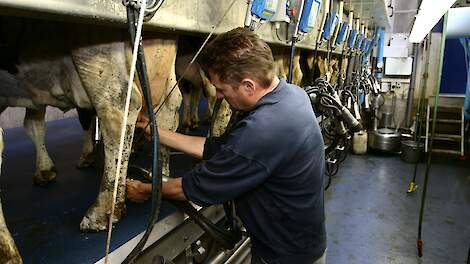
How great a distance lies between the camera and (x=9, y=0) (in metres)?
0.79

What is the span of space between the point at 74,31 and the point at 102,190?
0.66 m

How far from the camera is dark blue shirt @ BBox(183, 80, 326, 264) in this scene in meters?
1.25

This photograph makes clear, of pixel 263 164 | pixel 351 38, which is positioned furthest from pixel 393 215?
pixel 351 38

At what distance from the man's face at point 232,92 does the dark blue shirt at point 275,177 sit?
0.22ft

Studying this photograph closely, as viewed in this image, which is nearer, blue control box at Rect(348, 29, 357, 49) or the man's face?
the man's face

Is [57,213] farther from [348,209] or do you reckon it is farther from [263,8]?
[348,209]

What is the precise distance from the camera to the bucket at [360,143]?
6242 millimetres

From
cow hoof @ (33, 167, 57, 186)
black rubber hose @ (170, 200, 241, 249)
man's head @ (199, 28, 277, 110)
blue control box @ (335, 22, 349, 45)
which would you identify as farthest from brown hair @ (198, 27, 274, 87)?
blue control box @ (335, 22, 349, 45)

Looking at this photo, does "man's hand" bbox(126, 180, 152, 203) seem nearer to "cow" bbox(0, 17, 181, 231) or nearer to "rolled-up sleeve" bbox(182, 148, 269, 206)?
"cow" bbox(0, 17, 181, 231)

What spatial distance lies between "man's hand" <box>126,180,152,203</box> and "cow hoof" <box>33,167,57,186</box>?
79 cm

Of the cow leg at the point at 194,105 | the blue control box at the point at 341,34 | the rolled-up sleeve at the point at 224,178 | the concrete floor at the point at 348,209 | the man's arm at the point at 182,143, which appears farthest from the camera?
the blue control box at the point at 341,34

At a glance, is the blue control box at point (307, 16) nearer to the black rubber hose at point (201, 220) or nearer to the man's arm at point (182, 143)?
the man's arm at point (182, 143)

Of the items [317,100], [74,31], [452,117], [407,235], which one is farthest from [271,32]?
[452,117]

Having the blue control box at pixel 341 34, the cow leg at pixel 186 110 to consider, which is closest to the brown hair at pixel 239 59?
the cow leg at pixel 186 110
